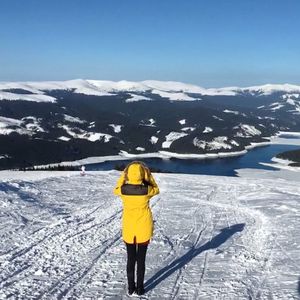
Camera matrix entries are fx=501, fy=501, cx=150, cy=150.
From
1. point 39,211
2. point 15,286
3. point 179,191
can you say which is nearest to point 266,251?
point 15,286

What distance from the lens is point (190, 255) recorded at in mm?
9727

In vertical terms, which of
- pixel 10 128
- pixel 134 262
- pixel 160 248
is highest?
pixel 134 262

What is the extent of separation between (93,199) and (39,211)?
3682mm

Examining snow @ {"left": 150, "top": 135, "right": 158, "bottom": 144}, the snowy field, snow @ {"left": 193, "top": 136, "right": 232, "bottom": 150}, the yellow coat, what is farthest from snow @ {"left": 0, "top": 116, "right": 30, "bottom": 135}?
the yellow coat

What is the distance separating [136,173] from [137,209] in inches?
21.9

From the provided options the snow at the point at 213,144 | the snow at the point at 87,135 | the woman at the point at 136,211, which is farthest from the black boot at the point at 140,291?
the snow at the point at 87,135

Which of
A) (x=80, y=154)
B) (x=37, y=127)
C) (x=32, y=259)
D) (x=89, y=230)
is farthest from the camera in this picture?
(x=37, y=127)

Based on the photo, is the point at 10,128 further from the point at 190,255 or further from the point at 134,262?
the point at 134,262

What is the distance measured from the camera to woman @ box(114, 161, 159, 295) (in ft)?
22.8

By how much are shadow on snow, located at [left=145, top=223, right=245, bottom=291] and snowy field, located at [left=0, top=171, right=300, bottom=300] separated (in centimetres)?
2

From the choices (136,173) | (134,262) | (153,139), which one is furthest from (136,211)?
(153,139)

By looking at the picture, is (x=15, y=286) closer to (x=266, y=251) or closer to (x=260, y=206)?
(x=266, y=251)

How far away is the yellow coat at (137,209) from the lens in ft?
22.9

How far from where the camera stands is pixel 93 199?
59.0ft
